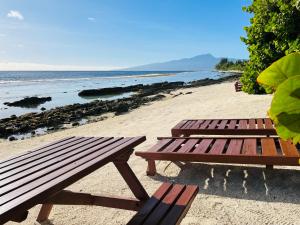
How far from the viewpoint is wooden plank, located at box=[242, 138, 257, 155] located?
442cm

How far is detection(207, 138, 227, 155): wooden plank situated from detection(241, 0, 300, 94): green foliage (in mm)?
7946

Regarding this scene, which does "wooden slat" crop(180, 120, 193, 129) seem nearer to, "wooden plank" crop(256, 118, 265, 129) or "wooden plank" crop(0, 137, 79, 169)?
"wooden plank" crop(256, 118, 265, 129)

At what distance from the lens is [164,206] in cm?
303

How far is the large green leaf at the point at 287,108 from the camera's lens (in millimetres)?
598

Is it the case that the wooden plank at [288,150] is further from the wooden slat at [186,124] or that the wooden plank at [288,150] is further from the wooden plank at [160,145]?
the wooden slat at [186,124]

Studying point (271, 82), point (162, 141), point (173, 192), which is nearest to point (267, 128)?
point (162, 141)

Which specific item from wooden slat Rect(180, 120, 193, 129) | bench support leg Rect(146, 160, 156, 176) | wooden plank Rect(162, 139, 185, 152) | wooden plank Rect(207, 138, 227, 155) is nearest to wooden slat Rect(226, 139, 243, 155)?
wooden plank Rect(207, 138, 227, 155)

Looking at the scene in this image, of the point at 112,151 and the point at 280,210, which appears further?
the point at 280,210

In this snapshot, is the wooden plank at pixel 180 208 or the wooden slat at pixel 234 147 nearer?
the wooden plank at pixel 180 208

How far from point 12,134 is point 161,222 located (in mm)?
12426

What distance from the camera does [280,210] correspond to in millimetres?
3779

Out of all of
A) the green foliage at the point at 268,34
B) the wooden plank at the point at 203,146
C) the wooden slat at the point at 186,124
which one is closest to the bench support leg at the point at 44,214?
the wooden plank at the point at 203,146

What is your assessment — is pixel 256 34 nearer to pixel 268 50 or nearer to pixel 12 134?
pixel 268 50

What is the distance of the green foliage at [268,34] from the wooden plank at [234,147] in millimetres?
7876
